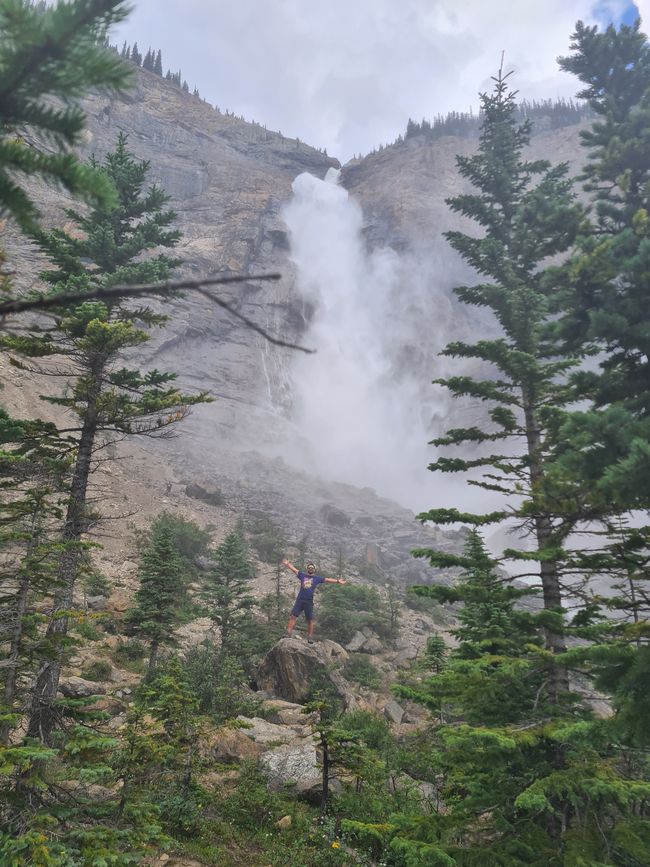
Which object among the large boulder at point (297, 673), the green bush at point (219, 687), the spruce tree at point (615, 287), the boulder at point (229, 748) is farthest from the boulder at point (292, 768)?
the spruce tree at point (615, 287)

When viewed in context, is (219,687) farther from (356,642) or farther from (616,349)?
(356,642)

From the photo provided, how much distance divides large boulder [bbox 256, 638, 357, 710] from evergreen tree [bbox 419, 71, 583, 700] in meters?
10.4

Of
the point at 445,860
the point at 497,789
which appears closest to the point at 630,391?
the point at 497,789

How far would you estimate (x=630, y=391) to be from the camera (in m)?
6.60

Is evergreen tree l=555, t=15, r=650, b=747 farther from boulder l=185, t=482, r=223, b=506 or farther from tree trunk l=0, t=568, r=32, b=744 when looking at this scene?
boulder l=185, t=482, r=223, b=506

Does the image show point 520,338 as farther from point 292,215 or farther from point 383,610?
point 292,215

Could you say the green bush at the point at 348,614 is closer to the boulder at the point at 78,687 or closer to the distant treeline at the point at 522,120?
the boulder at the point at 78,687

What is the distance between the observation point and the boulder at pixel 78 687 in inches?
525

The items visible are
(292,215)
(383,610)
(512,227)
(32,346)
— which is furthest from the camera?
(292,215)

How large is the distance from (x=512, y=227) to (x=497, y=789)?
10.9 metres

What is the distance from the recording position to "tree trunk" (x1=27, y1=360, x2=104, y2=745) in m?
6.46

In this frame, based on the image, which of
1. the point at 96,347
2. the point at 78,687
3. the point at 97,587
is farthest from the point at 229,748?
the point at 97,587

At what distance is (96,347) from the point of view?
963cm

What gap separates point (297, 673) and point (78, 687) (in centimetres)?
687
